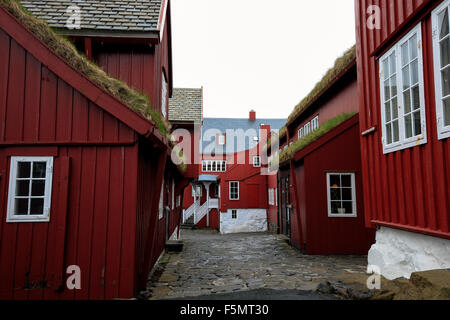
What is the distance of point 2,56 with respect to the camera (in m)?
5.37

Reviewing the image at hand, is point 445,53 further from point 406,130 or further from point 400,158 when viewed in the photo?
point 400,158

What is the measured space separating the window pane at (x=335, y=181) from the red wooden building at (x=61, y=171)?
21.3 feet

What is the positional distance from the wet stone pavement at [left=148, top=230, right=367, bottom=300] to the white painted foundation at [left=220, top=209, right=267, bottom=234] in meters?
12.0

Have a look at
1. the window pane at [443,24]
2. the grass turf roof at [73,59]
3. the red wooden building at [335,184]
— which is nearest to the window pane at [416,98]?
the window pane at [443,24]

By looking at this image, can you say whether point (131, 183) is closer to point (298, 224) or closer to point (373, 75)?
point (373, 75)

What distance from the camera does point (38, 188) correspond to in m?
5.21

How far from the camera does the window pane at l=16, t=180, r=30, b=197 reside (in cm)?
518

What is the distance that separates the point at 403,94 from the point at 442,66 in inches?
33.8

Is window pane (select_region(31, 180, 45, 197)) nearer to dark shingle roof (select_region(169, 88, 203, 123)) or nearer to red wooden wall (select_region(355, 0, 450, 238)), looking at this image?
red wooden wall (select_region(355, 0, 450, 238))

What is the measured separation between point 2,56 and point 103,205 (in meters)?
3.01

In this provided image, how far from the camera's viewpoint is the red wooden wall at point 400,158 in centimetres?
431

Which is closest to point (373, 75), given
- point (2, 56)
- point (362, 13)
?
point (362, 13)

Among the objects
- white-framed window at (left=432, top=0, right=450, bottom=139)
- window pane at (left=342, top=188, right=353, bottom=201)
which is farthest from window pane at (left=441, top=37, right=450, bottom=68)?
window pane at (left=342, top=188, right=353, bottom=201)
